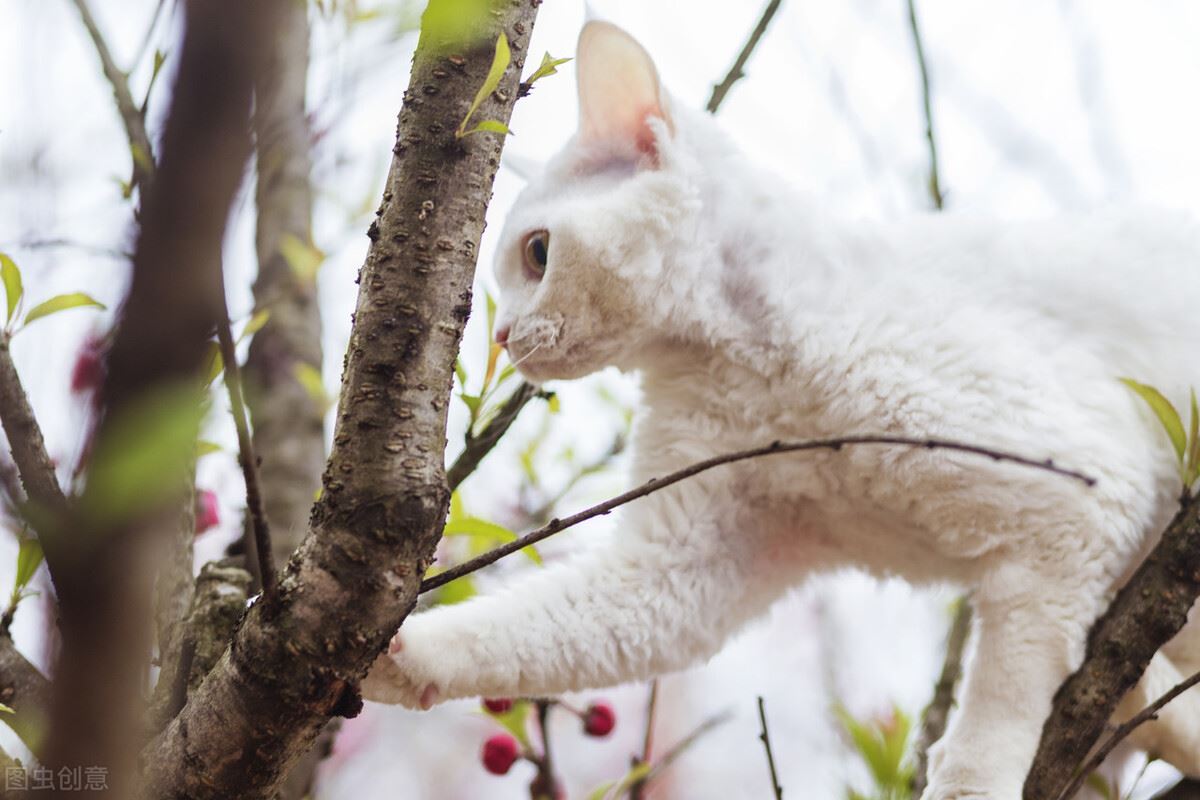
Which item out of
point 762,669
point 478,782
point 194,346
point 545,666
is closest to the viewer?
point 194,346

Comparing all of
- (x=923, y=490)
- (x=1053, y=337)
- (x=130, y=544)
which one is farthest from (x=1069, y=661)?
(x=130, y=544)

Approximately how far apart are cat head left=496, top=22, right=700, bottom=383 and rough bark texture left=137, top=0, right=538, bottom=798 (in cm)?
52

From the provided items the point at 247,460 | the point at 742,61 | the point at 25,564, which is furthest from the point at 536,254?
the point at 247,460

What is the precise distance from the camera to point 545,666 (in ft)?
3.95

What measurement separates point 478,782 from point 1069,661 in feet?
7.99

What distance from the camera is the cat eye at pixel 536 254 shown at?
4.51 feet

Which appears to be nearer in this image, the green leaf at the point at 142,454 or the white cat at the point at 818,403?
the green leaf at the point at 142,454

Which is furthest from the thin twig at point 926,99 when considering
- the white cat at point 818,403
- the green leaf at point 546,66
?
the green leaf at point 546,66

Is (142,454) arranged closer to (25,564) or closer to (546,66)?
(546,66)

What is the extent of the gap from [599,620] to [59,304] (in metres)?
0.68

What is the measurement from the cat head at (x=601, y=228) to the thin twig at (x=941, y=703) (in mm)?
692

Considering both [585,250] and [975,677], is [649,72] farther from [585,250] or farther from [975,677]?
[975,677]

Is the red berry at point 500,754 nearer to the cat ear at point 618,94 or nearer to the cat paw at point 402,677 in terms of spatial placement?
the cat paw at point 402,677

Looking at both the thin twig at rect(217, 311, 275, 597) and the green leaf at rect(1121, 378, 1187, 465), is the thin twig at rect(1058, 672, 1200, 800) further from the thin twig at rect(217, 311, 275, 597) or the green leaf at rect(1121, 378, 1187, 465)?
the thin twig at rect(217, 311, 275, 597)
